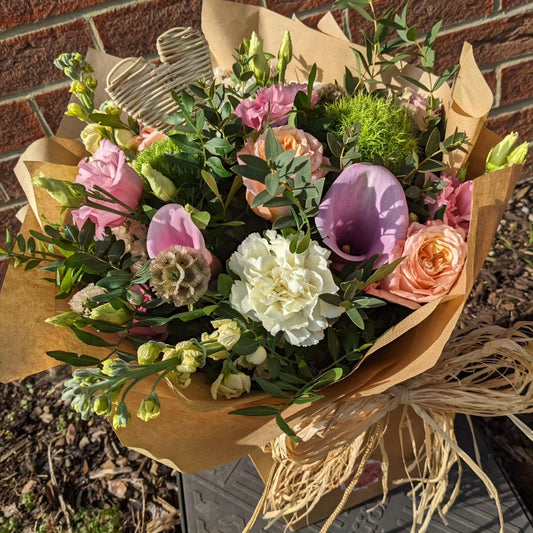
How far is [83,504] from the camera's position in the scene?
1.19m

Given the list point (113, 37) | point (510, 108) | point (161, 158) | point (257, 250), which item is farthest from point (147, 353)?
point (510, 108)

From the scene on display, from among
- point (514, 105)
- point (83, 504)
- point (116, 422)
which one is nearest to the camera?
point (116, 422)

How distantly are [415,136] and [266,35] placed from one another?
10.5 inches

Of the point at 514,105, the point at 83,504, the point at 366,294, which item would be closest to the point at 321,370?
the point at 366,294

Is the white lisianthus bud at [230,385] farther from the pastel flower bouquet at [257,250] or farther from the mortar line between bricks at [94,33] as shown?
the mortar line between bricks at [94,33]

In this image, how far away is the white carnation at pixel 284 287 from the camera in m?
0.50

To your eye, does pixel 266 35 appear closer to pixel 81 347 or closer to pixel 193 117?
pixel 193 117

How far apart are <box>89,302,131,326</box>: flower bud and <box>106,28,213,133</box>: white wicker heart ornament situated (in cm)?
25

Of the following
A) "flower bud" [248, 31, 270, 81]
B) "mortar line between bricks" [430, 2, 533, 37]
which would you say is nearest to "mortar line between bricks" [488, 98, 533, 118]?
"mortar line between bricks" [430, 2, 533, 37]

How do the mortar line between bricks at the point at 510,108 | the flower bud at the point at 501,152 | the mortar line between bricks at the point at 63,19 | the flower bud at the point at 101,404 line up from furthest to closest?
the mortar line between bricks at the point at 510,108 → the mortar line between bricks at the point at 63,19 → the flower bud at the point at 501,152 → the flower bud at the point at 101,404

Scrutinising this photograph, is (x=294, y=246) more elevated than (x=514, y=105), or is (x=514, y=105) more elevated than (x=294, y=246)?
(x=294, y=246)

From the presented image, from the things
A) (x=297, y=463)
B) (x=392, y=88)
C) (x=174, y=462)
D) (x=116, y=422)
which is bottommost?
(x=297, y=463)

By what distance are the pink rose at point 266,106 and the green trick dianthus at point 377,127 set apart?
0.16 ft

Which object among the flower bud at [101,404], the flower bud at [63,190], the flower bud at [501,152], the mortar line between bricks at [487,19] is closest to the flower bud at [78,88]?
the flower bud at [63,190]
